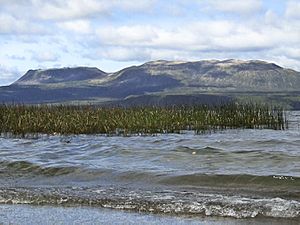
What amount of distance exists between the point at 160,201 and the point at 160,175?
12.9 feet

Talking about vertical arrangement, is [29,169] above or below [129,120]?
below

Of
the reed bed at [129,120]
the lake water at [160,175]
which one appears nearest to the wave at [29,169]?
the lake water at [160,175]

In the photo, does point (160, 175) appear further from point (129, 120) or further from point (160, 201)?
point (129, 120)

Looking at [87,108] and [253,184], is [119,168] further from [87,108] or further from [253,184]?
[87,108]

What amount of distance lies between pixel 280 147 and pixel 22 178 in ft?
33.8

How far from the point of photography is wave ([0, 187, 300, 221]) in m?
9.34

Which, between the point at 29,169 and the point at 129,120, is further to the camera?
the point at 129,120

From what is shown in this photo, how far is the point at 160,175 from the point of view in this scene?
14.4 meters

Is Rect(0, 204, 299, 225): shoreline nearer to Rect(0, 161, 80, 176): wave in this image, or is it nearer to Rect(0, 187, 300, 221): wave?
Rect(0, 187, 300, 221): wave

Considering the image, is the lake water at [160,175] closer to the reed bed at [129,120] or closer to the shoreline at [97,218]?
the shoreline at [97,218]

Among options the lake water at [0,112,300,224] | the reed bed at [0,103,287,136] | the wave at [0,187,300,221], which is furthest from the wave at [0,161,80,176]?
the reed bed at [0,103,287,136]

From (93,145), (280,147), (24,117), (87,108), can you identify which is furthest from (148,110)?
(280,147)

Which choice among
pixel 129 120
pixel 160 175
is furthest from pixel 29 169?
pixel 129 120

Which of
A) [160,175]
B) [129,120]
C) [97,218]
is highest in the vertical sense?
[129,120]
